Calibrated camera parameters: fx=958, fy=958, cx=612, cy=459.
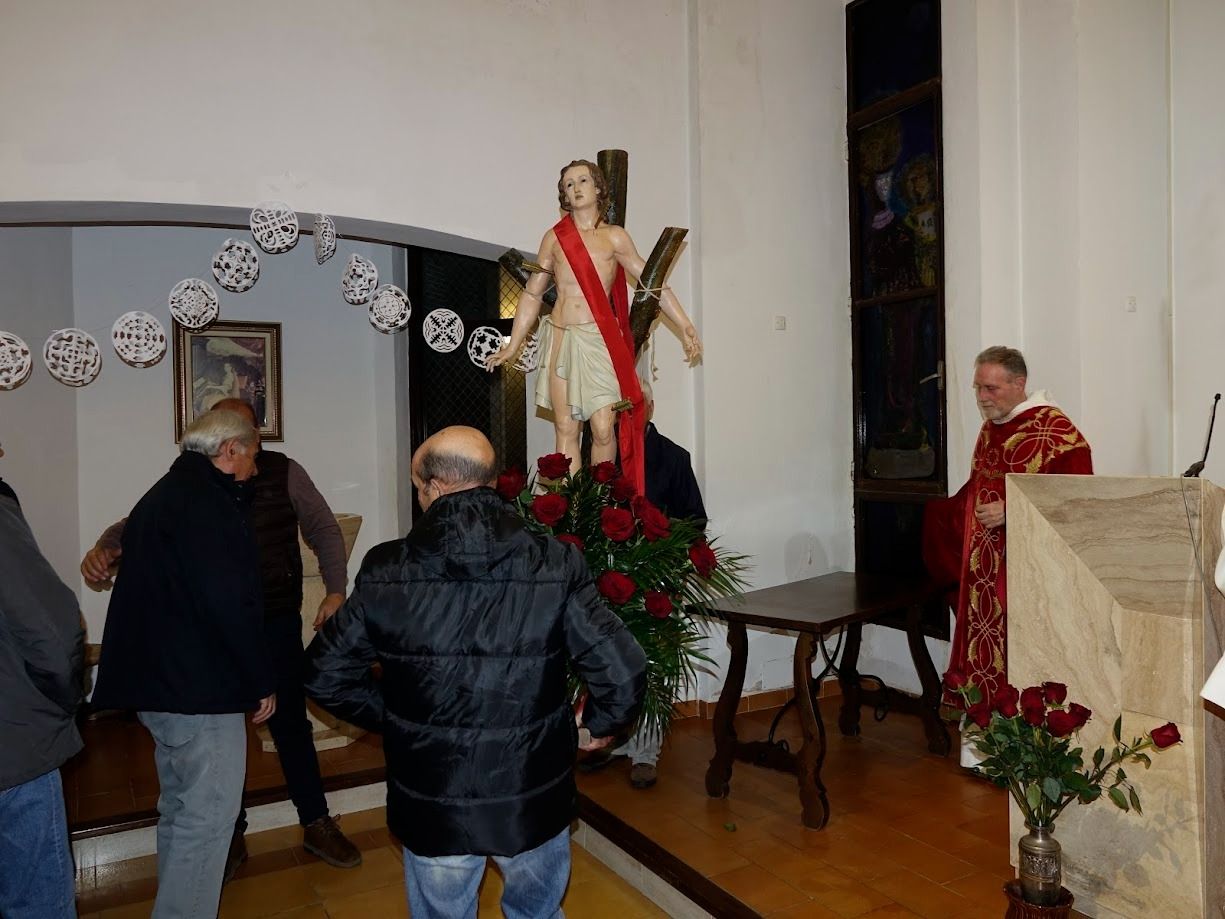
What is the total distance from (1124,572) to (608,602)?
4.60 feet

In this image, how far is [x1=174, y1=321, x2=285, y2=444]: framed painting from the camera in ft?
19.1

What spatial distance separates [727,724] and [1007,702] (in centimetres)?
154

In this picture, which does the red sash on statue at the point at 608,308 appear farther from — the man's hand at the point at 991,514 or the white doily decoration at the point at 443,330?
the man's hand at the point at 991,514

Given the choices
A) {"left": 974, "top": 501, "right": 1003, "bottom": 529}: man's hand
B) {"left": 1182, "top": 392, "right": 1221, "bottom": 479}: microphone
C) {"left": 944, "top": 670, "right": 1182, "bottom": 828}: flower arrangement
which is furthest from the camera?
{"left": 974, "top": 501, "right": 1003, "bottom": 529}: man's hand

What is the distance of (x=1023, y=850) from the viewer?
246cm

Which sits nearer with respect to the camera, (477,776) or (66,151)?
(477,776)

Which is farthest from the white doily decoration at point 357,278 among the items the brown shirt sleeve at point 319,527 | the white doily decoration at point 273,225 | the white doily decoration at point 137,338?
the brown shirt sleeve at point 319,527

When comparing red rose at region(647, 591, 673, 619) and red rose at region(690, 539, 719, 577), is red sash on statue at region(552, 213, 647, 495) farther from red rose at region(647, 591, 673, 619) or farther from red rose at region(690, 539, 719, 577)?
red rose at region(647, 591, 673, 619)

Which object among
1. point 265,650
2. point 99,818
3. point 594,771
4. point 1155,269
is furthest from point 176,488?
point 1155,269

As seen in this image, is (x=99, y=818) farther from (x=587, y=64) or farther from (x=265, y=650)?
(x=587, y=64)

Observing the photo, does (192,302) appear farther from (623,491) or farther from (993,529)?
(993,529)

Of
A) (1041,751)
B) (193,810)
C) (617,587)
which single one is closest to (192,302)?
(193,810)

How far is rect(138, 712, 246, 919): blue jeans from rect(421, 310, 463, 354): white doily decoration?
2.12 metres

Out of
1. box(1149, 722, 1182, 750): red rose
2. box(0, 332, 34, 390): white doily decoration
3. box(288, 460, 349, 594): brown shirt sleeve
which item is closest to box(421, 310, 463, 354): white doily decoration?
box(288, 460, 349, 594): brown shirt sleeve
